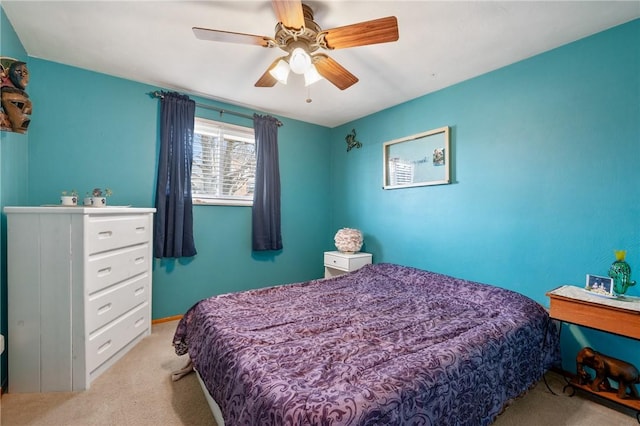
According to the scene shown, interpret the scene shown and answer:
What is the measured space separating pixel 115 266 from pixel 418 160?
2.92 meters

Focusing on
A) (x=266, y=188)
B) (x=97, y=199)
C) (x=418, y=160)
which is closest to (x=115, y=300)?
(x=97, y=199)

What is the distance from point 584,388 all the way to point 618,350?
0.34m

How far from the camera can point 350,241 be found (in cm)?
331

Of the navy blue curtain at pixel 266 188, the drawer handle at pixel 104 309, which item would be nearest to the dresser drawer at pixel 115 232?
the drawer handle at pixel 104 309

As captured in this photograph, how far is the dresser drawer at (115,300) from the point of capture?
72.7 inches

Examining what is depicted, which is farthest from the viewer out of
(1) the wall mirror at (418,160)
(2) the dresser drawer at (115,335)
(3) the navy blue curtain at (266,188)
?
(3) the navy blue curtain at (266,188)

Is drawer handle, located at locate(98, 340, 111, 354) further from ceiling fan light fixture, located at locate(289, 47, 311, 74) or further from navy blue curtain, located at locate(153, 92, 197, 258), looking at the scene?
ceiling fan light fixture, located at locate(289, 47, 311, 74)

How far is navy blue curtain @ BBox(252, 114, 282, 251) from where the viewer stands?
3.31 m

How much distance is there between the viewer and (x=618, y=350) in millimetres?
1752

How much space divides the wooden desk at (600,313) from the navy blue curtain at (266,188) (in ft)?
8.85

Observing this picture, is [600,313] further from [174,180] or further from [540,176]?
[174,180]

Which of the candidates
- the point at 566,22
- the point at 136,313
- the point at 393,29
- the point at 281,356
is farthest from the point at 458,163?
the point at 136,313

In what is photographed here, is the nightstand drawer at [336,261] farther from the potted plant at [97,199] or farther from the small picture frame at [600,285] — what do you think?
the potted plant at [97,199]

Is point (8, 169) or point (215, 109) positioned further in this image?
point (215, 109)
